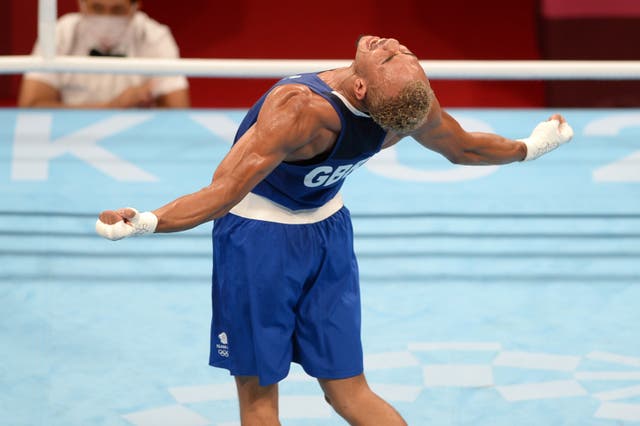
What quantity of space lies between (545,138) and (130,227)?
131cm

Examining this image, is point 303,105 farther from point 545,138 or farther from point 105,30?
point 105,30

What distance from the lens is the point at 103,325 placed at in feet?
12.0

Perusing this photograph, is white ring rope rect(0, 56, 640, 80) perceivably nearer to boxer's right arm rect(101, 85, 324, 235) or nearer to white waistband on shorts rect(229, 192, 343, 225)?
white waistband on shorts rect(229, 192, 343, 225)

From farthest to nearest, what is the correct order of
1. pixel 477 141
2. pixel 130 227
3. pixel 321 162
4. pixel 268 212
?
pixel 477 141, pixel 268 212, pixel 321 162, pixel 130 227

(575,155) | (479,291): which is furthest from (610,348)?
(575,155)

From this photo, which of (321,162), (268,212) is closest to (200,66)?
(268,212)

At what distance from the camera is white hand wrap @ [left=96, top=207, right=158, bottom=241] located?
2.14 metres

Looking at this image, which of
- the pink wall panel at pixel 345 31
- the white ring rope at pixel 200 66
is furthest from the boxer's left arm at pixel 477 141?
the pink wall panel at pixel 345 31

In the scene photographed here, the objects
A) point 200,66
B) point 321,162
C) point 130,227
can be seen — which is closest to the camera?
point 130,227

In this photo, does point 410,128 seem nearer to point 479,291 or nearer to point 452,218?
point 479,291

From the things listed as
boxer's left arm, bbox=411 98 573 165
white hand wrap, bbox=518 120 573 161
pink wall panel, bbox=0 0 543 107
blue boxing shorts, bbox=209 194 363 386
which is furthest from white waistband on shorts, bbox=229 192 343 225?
pink wall panel, bbox=0 0 543 107

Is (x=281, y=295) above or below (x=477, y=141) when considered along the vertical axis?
below

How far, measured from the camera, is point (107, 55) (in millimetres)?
4918

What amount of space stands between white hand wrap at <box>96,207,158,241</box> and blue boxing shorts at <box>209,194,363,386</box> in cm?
35
